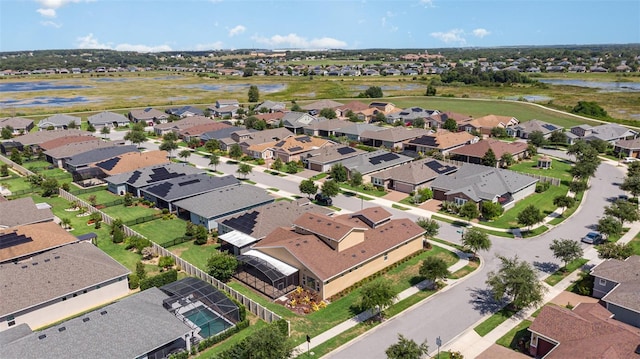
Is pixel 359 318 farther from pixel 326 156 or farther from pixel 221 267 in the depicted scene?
pixel 326 156

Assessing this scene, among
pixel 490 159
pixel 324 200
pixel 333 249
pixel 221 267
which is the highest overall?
A: pixel 490 159

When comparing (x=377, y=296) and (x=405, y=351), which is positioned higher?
(x=405, y=351)

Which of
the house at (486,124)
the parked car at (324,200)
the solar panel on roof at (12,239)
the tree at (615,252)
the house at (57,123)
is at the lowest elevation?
the parked car at (324,200)

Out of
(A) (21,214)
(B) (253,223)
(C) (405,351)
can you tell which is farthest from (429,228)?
(A) (21,214)

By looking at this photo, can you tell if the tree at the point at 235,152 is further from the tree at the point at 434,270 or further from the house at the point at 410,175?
the tree at the point at 434,270

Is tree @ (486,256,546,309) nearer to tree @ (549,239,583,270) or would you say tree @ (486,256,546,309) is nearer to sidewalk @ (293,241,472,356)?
sidewalk @ (293,241,472,356)

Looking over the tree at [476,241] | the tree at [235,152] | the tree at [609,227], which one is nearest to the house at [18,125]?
the tree at [235,152]

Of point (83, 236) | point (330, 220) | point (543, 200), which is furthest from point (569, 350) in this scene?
point (83, 236)
